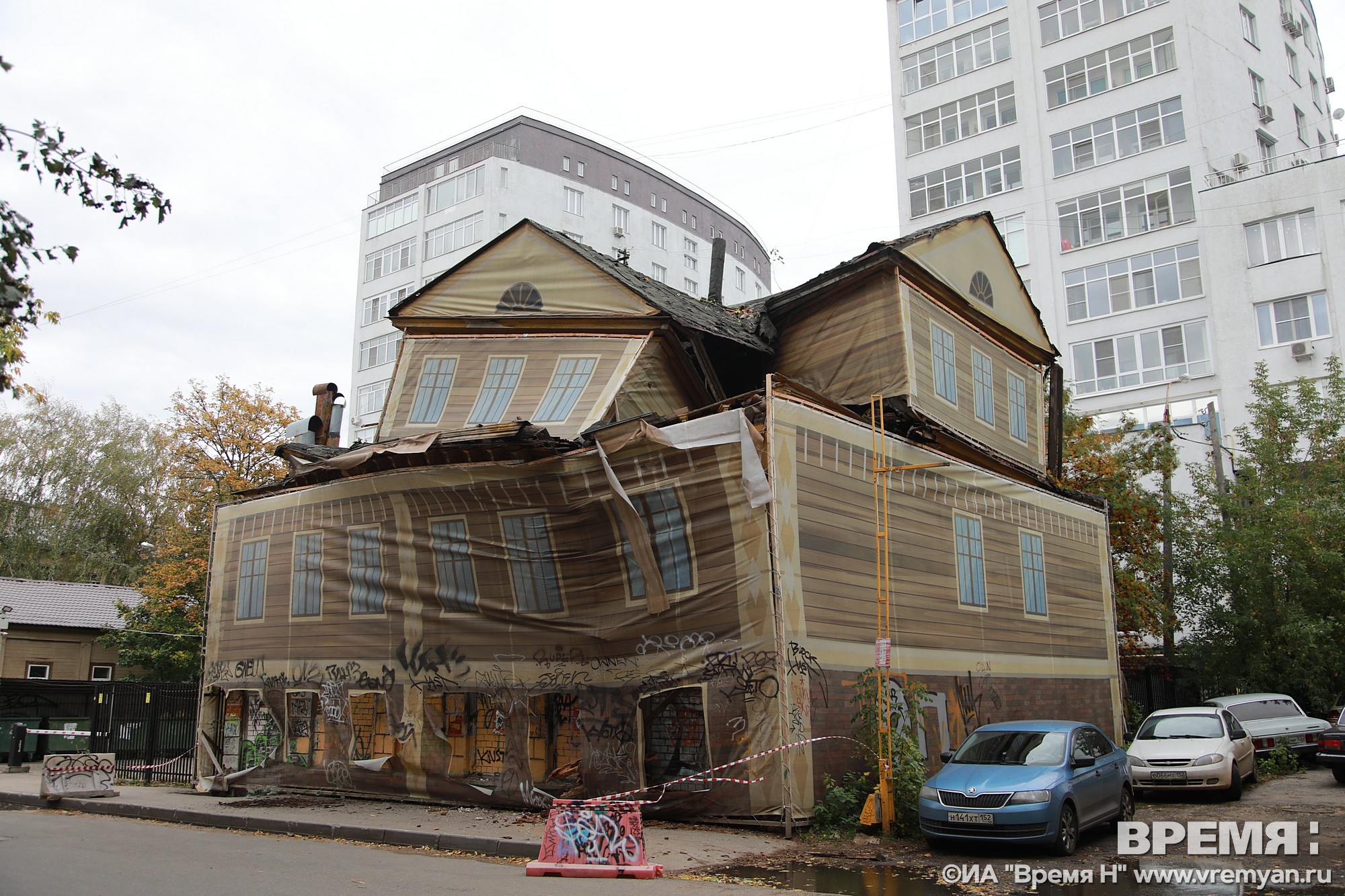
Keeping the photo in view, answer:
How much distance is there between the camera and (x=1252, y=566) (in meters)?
24.4

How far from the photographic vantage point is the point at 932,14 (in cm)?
4450

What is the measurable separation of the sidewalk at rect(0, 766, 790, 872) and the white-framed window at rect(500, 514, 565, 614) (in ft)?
9.75

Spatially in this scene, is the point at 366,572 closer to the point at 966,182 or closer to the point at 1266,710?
the point at 1266,710

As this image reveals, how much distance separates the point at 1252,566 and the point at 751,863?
1992 centimetres

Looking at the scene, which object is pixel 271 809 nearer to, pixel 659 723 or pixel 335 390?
pixel 659 723

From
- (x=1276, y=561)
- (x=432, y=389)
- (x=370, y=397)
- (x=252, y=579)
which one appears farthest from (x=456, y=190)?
(x=1276, y=561)

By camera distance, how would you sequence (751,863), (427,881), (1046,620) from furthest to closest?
1. (1046,620)
2. (751,863)
3. (427,881)

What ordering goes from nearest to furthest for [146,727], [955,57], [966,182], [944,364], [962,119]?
[944,364] → [146,727] → [966,182] → [962,119] → [955,57]

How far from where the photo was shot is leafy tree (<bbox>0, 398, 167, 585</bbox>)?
125 feet

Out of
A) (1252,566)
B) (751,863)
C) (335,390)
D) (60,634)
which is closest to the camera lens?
(751,863)

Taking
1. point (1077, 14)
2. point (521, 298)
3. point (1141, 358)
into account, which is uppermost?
point (1077, 14)

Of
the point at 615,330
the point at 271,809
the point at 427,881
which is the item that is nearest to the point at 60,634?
the point at 271,809

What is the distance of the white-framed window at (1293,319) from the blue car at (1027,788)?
27.2 metres

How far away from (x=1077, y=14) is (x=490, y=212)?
1077 inches
